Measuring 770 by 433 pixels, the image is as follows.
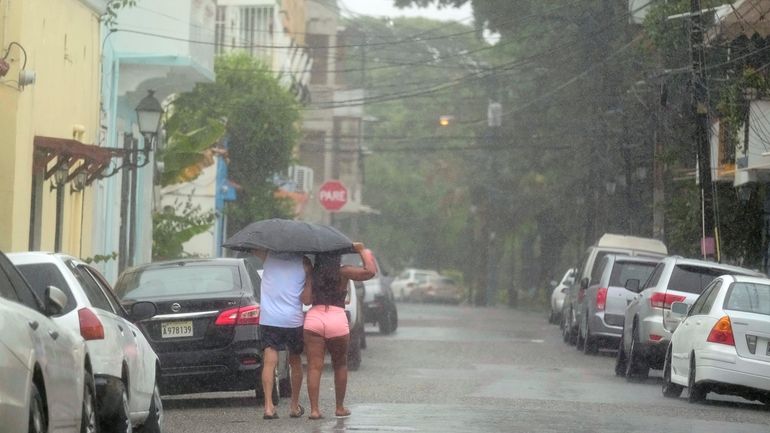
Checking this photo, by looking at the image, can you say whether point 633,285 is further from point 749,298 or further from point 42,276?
point 42,276

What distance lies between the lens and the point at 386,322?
A: 34594 mm

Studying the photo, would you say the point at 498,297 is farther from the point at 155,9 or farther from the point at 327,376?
the point at 327,376

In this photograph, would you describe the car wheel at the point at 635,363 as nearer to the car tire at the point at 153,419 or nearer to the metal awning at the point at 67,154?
the metal awning at the point at 67,154

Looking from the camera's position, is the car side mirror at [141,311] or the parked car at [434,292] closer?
the car side mirror at [141,311]

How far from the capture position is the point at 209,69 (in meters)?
32.3

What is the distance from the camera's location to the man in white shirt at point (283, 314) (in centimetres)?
1520

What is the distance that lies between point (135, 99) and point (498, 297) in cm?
4989

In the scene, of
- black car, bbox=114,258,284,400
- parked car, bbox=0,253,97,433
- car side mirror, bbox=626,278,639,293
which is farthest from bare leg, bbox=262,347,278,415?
car side mirror, bbox=626,278,639,293

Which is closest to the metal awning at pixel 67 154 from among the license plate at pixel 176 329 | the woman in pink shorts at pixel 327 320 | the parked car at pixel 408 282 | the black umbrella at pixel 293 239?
the license plate at pixel 176 329

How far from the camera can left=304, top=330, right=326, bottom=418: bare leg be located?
15.0m

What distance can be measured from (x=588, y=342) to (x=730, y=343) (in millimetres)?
11032

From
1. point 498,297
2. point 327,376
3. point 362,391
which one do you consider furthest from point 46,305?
point 498,297

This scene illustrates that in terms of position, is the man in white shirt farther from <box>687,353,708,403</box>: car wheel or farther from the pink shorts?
<box>687,353,708,403</box>: car wheel

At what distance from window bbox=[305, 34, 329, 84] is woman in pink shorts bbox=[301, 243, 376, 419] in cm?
5261
